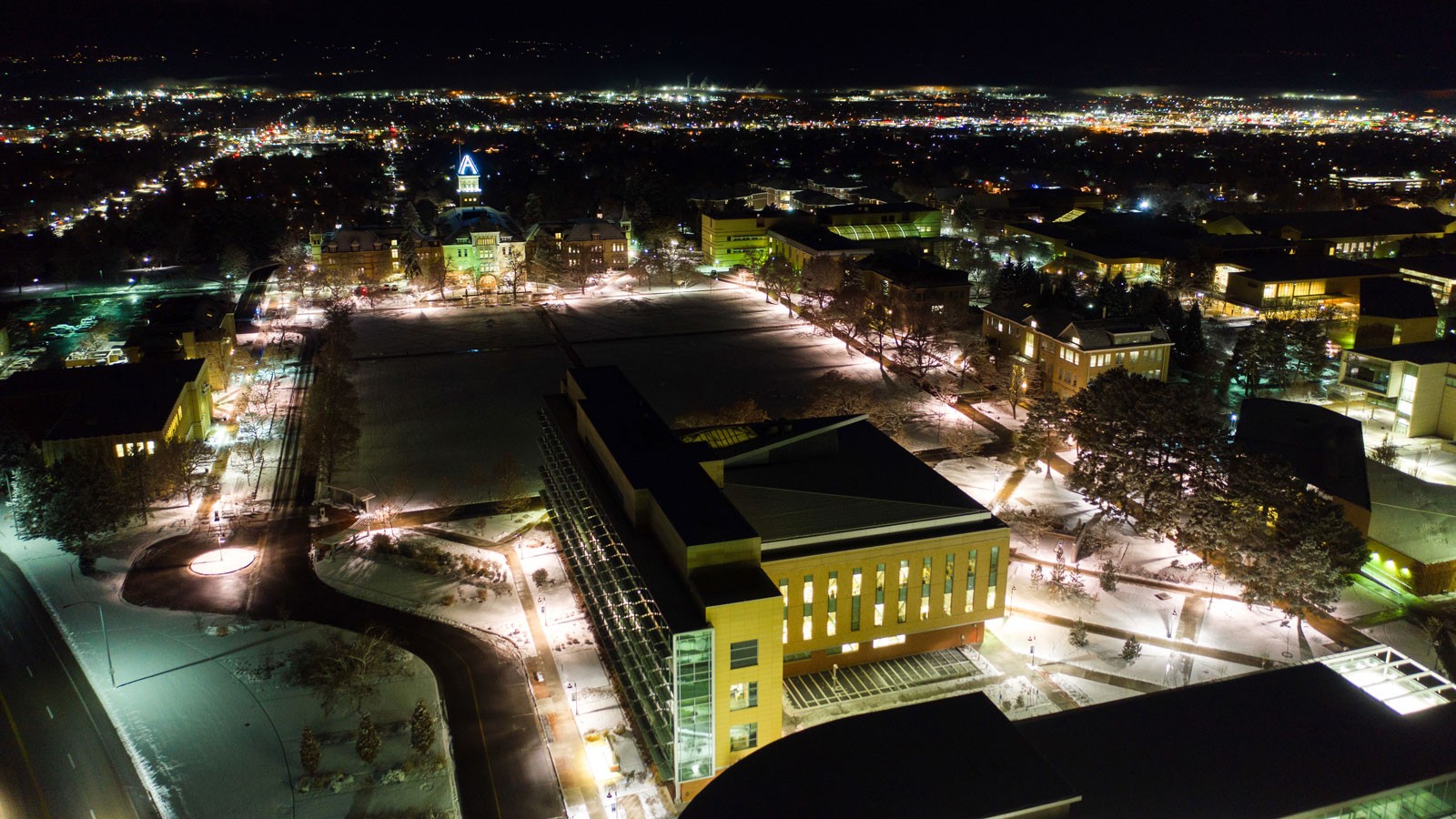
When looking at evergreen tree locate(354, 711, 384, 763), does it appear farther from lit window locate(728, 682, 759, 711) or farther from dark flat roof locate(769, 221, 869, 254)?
dark flat roof locate(769, 221, 869, 254)

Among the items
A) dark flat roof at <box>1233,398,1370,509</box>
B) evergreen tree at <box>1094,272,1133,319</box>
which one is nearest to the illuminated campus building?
dark flat roof at <box>1233,398,1370,509</box>

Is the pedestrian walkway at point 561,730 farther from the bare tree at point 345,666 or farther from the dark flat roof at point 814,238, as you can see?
the dark flat roof at point 814,238

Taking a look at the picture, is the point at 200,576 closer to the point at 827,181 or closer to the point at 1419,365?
the point at 1419,365

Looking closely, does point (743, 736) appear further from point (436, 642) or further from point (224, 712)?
point (224, 712)

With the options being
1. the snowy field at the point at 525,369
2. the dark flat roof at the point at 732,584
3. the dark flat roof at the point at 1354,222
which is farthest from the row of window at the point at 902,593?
the dark flat roof at the point at 1354,222

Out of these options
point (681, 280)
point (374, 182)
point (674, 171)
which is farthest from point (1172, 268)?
point (374, 182)
